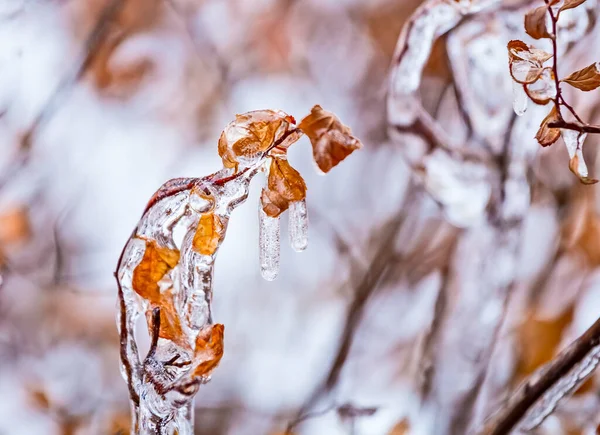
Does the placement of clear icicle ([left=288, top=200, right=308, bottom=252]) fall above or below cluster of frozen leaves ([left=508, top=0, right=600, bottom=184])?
above

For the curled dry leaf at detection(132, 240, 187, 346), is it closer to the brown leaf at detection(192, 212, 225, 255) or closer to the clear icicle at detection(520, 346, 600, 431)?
the brown leaf at detection(192, 212, 225, 255)

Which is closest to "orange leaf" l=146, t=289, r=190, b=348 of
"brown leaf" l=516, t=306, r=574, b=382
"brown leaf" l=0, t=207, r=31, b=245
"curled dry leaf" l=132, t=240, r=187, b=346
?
"curled dry leaf" l=132, t=240, r=187, b=346

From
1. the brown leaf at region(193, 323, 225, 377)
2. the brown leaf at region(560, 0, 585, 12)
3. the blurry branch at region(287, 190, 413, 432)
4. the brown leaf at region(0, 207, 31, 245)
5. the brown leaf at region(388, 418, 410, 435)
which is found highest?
the brown leaf at region(0, 207, 31, 245)

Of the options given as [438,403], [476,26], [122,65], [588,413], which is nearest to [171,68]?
[122,65]

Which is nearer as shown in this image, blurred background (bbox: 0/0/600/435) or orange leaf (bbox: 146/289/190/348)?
orange leaf (bbox: 146/289/190/348)

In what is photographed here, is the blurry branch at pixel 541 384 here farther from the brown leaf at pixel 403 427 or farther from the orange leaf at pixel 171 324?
the orange leaf at pixel 171 324

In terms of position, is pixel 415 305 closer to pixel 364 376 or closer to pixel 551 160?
pixel 364 376
